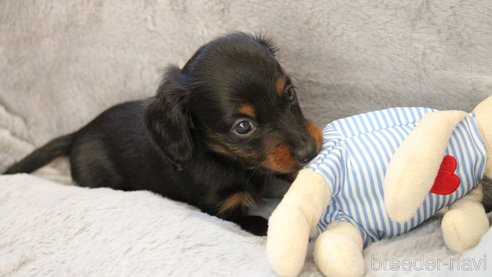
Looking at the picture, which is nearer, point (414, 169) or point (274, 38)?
point (414, 169)

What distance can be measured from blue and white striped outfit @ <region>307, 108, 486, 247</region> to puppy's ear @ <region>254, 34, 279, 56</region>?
1.72 feet

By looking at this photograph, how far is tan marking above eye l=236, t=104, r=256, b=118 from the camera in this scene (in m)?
1.58

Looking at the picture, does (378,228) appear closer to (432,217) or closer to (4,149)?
(432,217)

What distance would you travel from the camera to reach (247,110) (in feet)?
5.19

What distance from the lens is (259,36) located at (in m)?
1.92

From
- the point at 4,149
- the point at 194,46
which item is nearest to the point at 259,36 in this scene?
the point at 194,46

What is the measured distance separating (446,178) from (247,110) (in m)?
0.62

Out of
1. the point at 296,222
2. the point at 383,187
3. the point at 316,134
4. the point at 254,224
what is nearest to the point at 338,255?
the point at 296,222

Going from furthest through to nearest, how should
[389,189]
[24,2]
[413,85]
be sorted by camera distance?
[24,2] → [413,85] → [389,189]

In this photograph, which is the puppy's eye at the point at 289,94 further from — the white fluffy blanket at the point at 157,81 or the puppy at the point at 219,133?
the white fluffy blanket at the point at 157,81

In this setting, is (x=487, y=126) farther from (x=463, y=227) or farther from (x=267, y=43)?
(x=267, y=43)

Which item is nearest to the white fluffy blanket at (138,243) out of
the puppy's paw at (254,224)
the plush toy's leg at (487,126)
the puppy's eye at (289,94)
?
the puppy's paw at (254,224)

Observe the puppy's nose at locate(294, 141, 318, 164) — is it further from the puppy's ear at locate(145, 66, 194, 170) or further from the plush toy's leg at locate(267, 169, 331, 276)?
the puppy's ear at locate(145, 66, 194, 170)

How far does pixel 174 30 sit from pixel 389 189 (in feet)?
4.15
